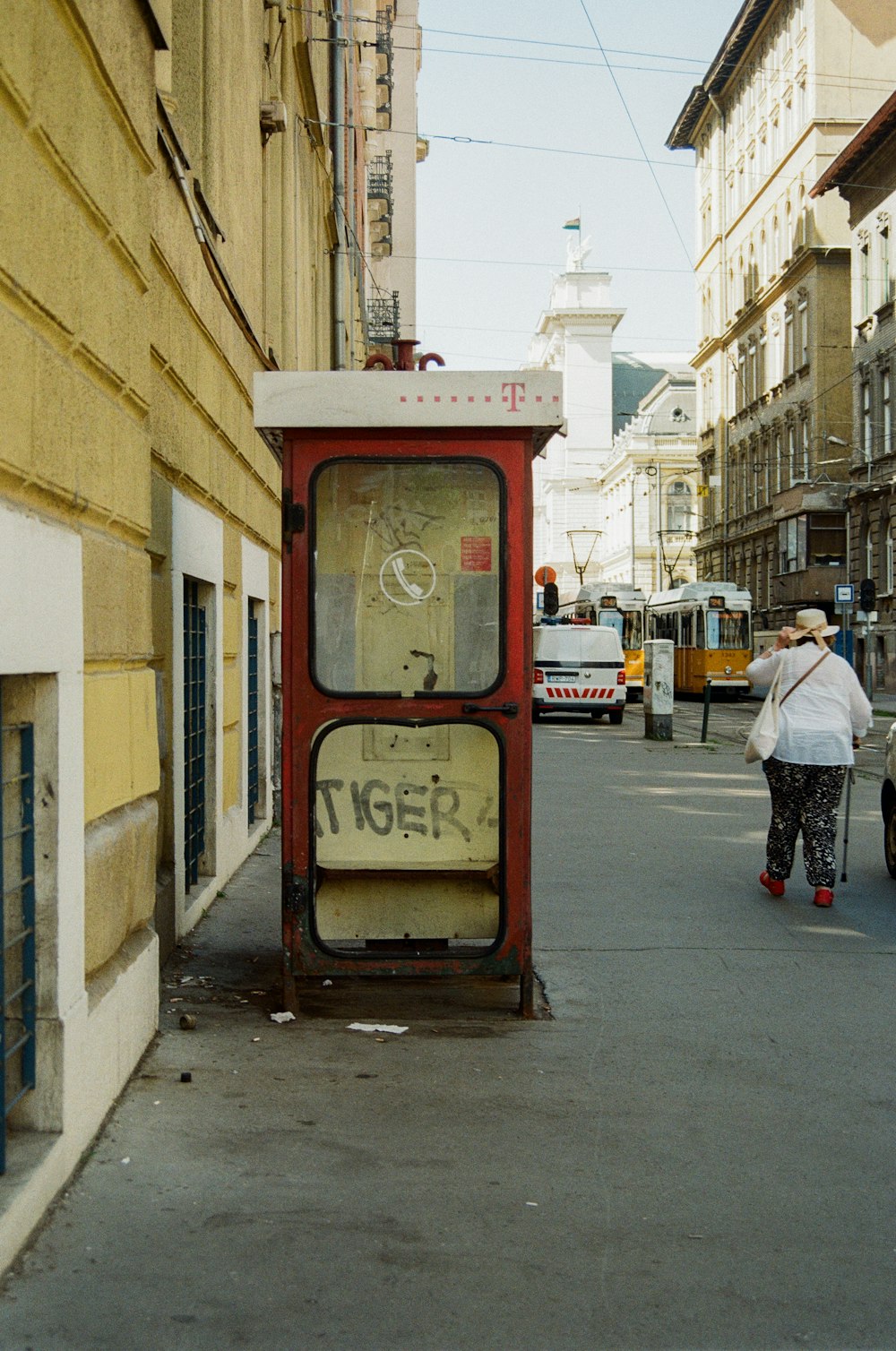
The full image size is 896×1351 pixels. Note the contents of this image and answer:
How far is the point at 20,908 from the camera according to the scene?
163 inches

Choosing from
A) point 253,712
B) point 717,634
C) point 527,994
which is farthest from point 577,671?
point 527,994

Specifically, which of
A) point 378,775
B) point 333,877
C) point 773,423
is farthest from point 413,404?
point 773,423

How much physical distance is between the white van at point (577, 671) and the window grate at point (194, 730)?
20.9 meters

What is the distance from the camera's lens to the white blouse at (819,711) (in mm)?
9258

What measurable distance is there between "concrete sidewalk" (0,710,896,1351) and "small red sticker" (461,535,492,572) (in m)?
1.81

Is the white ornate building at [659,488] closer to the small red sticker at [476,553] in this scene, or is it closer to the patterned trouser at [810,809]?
the patterned trouser at [810,809]

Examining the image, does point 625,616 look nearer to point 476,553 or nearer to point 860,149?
point 860,149

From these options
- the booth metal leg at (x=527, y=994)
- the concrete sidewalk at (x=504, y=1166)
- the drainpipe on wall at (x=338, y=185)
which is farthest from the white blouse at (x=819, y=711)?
the drainpipe on wall at (x=338, y=185)

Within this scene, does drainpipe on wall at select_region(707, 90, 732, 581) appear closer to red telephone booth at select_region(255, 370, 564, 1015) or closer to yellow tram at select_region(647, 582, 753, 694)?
yellow tram at select_region(647, 582, 753, 694)

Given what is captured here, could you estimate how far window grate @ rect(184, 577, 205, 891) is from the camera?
829 centimetres

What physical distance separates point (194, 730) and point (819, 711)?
3.63m

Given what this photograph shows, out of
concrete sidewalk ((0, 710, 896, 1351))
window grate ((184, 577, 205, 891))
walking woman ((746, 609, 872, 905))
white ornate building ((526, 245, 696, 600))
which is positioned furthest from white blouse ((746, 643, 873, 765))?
white ornate building ((526, 245, 696, 600))

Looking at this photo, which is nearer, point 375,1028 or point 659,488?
point 375,1028

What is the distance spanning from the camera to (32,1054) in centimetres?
413
